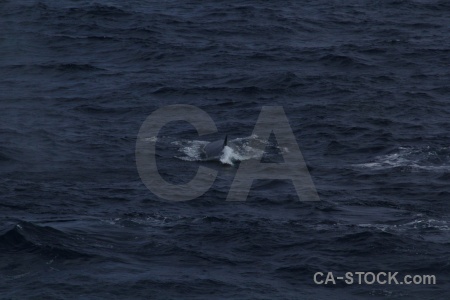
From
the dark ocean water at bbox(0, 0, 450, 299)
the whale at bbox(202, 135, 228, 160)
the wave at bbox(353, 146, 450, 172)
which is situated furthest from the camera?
the whale at bbox(202, 135, 228, 160)

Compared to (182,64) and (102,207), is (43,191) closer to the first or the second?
(102,207)

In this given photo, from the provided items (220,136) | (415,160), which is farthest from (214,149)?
(415,160)

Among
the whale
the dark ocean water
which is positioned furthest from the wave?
A: the whale

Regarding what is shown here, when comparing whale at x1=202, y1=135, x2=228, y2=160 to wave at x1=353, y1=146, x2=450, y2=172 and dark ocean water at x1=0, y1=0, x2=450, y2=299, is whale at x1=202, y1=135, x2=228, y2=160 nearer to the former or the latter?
dark ocean water at x1=0, y1=0, x2=450, y2=299

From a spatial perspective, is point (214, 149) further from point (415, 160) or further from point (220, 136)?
point (415, 160)

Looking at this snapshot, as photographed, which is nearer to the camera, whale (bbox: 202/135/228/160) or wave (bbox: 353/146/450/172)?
wave (bbox: 353/146/450/172)

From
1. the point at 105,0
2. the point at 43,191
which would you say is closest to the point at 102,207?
the point at 43,191
